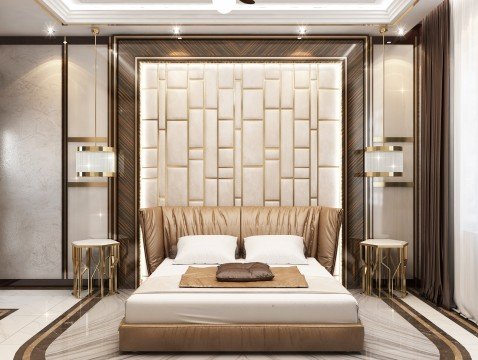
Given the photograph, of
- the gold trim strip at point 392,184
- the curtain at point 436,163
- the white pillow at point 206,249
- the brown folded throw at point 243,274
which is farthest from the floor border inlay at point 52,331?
the curtain at point 436,163

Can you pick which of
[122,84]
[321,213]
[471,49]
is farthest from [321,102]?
[122,84]

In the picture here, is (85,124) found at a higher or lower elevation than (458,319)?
higher

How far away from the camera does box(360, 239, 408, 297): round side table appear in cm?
489

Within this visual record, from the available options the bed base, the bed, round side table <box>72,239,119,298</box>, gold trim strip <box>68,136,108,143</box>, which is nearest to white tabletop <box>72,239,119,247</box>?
round side table <box>72,239,119,298</box>

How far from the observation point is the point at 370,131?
533 centimetres

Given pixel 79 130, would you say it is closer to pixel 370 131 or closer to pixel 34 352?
pixel 34 352

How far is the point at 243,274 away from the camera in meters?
3.71

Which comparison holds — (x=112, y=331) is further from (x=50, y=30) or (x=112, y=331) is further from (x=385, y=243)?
(x=50, y=30)

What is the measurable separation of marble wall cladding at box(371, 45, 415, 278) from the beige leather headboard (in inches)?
26.6

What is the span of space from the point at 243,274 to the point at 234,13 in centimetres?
275

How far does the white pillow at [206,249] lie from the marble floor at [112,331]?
78cm

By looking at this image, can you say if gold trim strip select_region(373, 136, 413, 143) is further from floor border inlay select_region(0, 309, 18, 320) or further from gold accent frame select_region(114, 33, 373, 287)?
floor border inlay select_region(0, 309, 18, 320)

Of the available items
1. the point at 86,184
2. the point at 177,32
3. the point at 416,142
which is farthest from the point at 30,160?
the point at 416,142

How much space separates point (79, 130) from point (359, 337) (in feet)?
12.1
